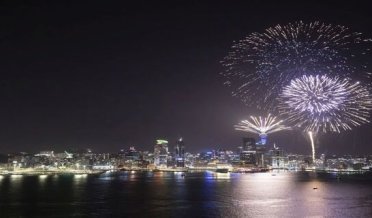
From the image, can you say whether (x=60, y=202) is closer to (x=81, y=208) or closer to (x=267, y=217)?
(x=81, y=208)

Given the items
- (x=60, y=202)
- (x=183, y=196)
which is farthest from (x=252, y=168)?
(x=60, y=202)

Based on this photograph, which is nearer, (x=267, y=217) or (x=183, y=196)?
(x=267, y=217)

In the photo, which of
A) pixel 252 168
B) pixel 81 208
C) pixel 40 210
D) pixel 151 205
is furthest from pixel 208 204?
pixel 252 168

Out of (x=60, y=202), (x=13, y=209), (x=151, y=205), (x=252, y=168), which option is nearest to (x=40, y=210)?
(x=13, y=209)

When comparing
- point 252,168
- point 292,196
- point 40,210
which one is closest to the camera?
point 40,210

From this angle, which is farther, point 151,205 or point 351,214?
point 151,205

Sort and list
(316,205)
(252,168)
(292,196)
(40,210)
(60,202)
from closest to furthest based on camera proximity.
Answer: (40,210)
(316,205)
(60,202)
(292,196)
(252,168)

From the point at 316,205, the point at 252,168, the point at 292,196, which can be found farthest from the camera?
the point at 252,168

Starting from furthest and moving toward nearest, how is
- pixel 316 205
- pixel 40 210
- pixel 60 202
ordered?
pixel 60 202 < pixel 316 205 < pixel 40 210

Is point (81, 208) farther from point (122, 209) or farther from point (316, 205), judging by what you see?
point (316, 205)
